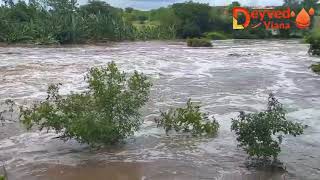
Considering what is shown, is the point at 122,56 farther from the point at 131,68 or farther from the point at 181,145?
the point at 181,145

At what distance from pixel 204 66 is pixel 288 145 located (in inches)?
584

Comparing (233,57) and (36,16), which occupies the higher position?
(36,16)

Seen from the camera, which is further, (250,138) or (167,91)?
(167,91)

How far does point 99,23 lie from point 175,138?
3430 cm

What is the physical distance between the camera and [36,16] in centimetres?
4362

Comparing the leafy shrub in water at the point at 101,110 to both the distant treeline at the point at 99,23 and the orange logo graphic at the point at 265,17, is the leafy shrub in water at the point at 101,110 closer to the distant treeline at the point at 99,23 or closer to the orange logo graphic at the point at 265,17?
the distant treeline at the point at 99,23

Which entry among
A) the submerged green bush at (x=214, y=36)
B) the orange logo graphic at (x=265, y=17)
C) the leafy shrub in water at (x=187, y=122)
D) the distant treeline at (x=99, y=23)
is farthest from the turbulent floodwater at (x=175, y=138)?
the submerged green bush at (x=214, y=36)

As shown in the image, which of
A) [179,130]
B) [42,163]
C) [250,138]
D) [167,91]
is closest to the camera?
[250,138]

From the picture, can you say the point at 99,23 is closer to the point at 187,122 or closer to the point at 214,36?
the point at 214,36

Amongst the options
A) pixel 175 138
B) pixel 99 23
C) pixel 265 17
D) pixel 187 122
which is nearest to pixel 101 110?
pixel 175 138

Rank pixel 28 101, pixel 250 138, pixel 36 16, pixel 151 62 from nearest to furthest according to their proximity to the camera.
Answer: pixel 250 138 < pixel 28 101 < pixel 151 62 < pixel 36 16

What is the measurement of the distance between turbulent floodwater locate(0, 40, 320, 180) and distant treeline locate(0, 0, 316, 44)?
14.2 meters

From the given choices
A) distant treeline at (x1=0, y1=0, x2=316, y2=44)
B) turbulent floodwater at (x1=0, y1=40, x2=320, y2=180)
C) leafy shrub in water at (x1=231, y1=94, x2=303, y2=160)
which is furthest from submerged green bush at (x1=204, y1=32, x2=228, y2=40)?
leafy shrub in water at (x1=231, y1=94, x2=303, y2=160)

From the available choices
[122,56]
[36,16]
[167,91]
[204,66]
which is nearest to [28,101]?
[167,91]
